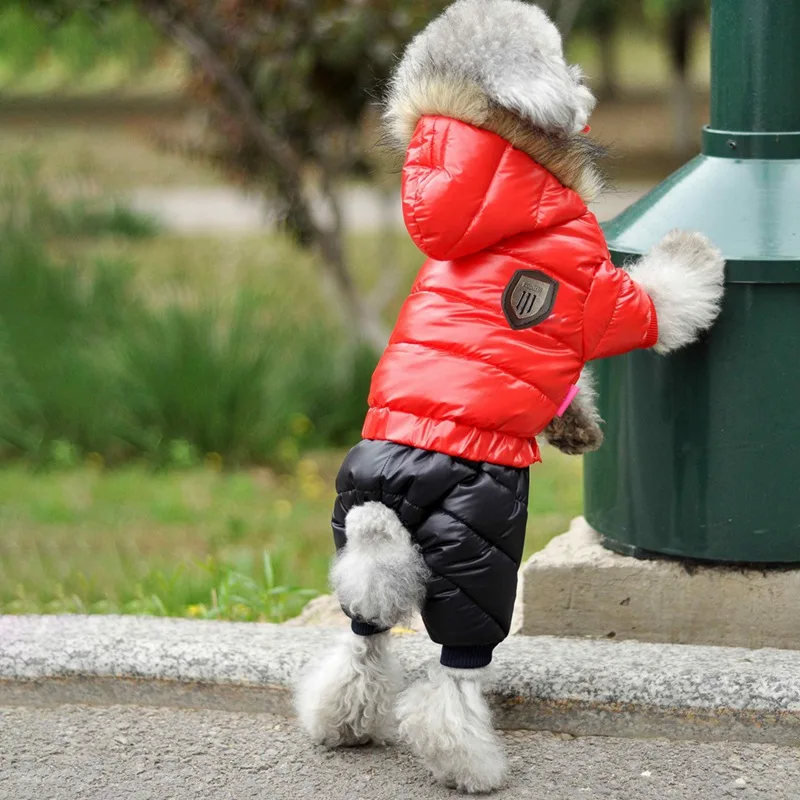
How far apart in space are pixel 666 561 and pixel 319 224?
428cm

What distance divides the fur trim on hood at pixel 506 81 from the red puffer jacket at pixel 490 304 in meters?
0.04

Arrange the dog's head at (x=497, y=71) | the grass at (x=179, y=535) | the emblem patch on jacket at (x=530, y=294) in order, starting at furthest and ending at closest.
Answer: the grass at (x=179, y=535) < the emblem patch on jacket at (x=530, y=294) < the dog's head at (x=497, y=71)

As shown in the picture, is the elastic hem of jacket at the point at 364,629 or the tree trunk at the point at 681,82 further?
the tree trunk at the point at 681,82

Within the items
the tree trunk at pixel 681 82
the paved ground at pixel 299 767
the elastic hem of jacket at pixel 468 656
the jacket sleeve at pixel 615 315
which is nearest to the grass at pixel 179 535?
the paved ground at pixel 299 767

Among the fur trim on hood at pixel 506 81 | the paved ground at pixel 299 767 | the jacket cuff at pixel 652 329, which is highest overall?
the fur trim on hood at pixel 506 81

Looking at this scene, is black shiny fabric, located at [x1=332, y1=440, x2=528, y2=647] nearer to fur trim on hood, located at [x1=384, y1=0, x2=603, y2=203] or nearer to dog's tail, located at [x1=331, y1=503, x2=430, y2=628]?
dog's tail, located at [x1=331, y1=503, x2=430, y2=628]

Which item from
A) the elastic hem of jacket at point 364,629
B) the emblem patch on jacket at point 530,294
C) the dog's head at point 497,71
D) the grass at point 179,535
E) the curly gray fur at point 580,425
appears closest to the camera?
the dog's head at point 497,71

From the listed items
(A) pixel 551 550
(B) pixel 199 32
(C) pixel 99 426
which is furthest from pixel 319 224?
(A) pixel 551 550

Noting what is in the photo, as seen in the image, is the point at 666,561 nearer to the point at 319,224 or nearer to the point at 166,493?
the point at 166,493

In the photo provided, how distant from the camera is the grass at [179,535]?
3.97 metres

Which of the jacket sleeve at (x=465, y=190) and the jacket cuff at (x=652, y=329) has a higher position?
the jacket sleeve at (x=465, y=190)

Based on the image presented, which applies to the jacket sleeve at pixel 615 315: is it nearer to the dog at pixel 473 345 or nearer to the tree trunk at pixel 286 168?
the dog at pixel 473 345

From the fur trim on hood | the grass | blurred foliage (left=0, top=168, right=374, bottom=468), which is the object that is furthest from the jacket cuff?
blurred foliage (left=0, top=168, right=374, bottom=468)

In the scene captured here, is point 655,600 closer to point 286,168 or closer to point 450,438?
point 450,438
